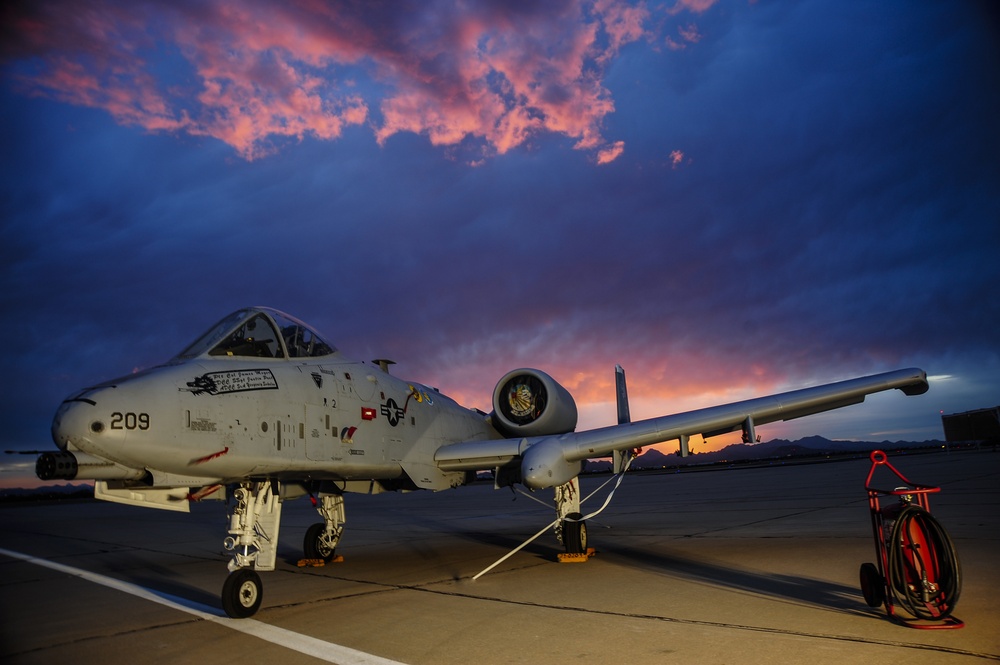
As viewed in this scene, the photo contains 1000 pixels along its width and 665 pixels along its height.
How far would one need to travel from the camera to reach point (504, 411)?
1142 cm

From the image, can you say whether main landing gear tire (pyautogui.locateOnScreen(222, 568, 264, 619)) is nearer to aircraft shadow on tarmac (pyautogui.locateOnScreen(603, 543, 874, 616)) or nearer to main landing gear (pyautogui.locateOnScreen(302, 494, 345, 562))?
main landing gear (pyautogui.locateOnScreen(302, 494, 345, 562))

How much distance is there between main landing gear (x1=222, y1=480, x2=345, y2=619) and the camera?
234 inches

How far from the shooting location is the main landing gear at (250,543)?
19.5 ft

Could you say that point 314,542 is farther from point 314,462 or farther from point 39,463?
point 39,463

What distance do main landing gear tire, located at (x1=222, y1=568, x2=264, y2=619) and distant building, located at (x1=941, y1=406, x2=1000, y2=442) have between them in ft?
229

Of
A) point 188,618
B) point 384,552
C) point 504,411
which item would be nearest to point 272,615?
point 188,618

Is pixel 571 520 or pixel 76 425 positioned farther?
pixel 571 520

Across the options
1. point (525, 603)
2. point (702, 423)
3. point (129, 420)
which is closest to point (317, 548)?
point (525, 603)

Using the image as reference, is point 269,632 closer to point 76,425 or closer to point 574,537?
point 76,425

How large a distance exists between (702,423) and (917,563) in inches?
128

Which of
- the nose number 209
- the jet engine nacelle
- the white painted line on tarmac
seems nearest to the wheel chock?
the jet engine nacelle

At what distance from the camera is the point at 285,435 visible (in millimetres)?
6707

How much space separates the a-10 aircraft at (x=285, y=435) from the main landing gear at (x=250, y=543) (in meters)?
0.01

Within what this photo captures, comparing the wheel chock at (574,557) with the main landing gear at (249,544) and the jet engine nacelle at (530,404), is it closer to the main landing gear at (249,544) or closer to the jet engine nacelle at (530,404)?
the jet engine nacelle at (530,404)
